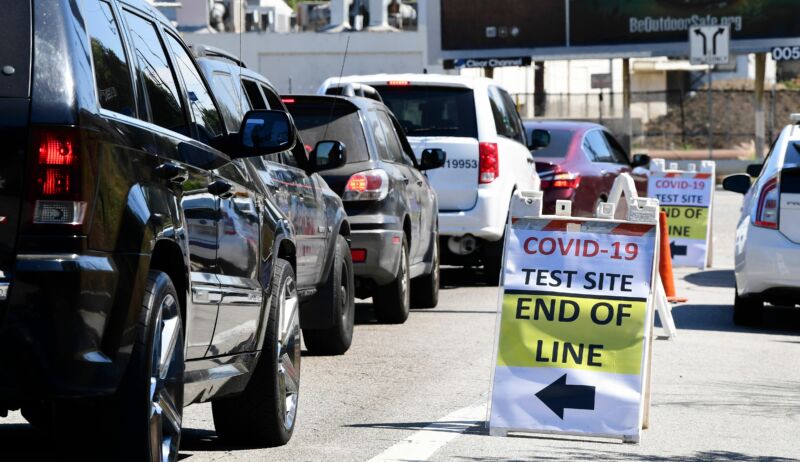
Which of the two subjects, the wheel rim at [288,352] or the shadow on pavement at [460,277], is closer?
the wheel rim at [288,352]

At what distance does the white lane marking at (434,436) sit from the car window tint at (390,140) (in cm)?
454

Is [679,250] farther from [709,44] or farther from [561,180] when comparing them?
[709,44]

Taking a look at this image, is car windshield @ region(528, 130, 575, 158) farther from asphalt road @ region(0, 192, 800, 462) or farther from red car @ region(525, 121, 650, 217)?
asphalt road @ region(0, 192, 800, 462)

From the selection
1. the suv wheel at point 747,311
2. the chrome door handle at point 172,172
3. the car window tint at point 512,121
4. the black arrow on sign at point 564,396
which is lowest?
the suv wheel at point 747,311

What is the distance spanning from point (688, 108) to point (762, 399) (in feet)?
189

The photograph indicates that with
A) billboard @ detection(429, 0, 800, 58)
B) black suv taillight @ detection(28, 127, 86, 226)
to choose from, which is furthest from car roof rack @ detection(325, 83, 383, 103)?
billboard @ detection(429, 0, 800, 58)

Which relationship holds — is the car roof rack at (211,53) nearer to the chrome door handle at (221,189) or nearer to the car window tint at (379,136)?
the chrome door handle at (221,189)

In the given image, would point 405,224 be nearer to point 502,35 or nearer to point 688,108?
point 502,35

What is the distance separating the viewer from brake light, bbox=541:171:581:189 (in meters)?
18.7

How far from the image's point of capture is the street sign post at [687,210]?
18.6 metres

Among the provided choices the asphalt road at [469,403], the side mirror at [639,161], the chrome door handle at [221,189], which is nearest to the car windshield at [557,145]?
the side mirror at [639,161]

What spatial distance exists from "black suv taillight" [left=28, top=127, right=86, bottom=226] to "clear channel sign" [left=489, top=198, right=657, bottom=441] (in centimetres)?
325

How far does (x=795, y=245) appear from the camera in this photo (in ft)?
40.3

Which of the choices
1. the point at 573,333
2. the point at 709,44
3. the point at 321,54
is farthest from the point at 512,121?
the point at 321,54
